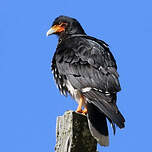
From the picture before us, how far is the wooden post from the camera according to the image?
4129mm

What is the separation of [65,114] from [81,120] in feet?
0.57

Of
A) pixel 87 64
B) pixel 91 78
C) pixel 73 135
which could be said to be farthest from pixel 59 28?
pixel 73 135

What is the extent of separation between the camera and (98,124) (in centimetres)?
498

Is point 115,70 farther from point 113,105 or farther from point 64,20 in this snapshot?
point 64,20

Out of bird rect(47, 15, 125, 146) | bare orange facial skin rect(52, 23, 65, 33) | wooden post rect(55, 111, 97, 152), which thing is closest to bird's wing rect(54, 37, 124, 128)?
bird rect(47, 15, 125, 146)

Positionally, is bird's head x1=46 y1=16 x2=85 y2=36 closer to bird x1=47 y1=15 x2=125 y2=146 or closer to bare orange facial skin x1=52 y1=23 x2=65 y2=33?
bare orange facial skin x1=52 y1=23 x2=65 y2=33

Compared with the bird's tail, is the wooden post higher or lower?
lower

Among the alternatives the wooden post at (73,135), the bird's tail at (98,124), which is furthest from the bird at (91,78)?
the wooden post at (73,135)

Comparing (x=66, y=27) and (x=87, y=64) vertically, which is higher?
(x=66, y=27)

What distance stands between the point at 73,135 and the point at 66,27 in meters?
3.74

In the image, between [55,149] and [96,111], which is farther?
[96,111]

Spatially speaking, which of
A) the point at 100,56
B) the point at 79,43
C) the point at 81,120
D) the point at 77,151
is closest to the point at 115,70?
the point at 100,56

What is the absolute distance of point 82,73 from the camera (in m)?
6.04

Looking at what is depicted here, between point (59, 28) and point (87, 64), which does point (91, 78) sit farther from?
point (59, 28)
